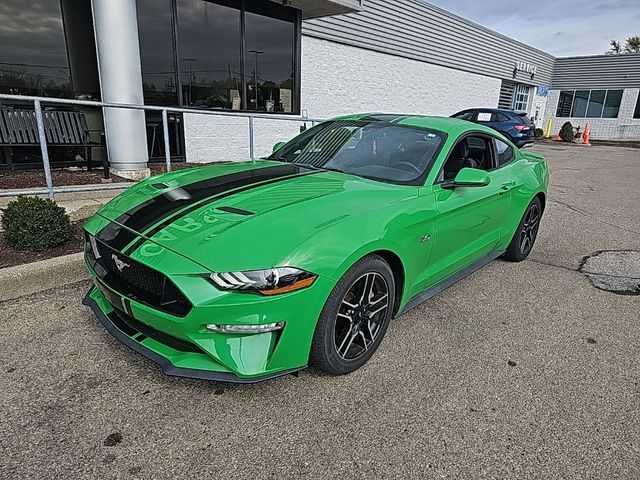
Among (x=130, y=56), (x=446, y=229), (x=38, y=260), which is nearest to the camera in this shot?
(x=446, y=229)

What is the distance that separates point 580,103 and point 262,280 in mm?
35550

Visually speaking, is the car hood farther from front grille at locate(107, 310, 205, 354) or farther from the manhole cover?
the manhole cover

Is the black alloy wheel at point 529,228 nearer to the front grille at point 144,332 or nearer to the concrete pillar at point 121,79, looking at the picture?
the front grille at point 144,332

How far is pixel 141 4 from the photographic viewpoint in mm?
7590

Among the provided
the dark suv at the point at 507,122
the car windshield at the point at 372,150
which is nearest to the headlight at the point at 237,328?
the car windshield at the point at 372,150

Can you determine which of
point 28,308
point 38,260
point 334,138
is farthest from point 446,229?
point 38,260

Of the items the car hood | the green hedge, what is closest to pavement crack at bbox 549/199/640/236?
the car hood

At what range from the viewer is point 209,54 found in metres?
8.73

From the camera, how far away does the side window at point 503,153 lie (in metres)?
4.09

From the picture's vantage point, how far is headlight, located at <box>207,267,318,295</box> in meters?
2.01

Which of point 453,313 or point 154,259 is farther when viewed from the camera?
point 453,313

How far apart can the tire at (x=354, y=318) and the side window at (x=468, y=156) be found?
1.00 metres

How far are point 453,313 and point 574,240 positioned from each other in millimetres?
3209

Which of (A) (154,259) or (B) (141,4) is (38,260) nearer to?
(A) (154,259)
